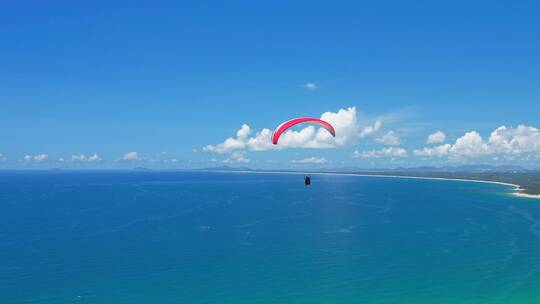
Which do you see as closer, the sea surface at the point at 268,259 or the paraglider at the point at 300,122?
the sea surface at the point at 268,259

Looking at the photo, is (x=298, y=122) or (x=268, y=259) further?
(x=268, y=259)

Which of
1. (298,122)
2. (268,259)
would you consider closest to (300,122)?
(298,122)

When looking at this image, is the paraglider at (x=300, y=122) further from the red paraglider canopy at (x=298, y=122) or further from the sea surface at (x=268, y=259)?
the sea surface at (x=268, y=259)

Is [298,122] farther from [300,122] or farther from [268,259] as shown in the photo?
[268,259]

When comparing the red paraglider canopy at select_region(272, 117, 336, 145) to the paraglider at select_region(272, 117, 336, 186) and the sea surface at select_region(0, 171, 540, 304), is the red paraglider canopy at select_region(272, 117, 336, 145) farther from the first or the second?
the sea surface at select_region(0, 171, 540, 304)

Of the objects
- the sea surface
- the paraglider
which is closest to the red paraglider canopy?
the paraglider

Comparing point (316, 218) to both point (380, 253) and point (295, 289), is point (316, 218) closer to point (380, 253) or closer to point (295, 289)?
point (380, 253)

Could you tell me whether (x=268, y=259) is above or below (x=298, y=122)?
below

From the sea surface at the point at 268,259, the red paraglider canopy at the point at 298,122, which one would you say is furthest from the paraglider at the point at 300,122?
the sea surface at the point at 268,259

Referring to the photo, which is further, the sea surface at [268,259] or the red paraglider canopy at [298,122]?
the red paraglider canopy at [298,122]

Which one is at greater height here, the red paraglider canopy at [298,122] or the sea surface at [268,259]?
the red paraglider canopy at [298,122]

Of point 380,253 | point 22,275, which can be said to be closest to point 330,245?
point 380,253
